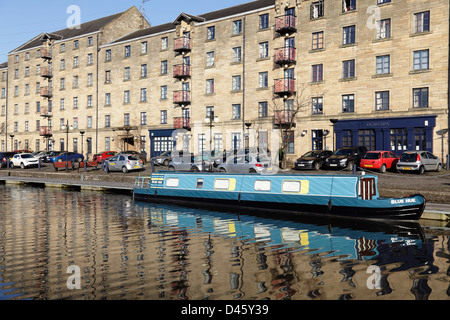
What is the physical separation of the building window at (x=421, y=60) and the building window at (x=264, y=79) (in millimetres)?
13695

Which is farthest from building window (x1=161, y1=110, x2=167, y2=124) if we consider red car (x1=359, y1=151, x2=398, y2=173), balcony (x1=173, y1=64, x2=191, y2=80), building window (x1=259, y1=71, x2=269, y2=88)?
red car (x1=359, y1=151, x2=398, y2=173)

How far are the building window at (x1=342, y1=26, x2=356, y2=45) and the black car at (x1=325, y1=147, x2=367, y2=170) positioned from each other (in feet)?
35.8

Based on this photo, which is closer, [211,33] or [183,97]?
[211,33]

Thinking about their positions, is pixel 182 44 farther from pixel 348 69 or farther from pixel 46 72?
pixel 46 72

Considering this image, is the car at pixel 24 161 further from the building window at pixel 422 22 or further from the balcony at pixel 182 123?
the building window at pixel 422 22

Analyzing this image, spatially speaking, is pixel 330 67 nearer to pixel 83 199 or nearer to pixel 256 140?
pixel 256 140

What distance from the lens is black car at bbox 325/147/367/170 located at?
3198cm

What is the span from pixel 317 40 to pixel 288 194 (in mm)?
24702

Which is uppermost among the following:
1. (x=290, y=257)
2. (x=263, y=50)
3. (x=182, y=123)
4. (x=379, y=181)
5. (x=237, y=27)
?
(x=237, y=27)

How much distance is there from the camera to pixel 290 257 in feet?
41.0

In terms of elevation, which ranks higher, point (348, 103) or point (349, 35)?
point (349, 35)

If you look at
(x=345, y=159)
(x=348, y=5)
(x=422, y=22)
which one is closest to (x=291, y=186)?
(x=345, y=159)

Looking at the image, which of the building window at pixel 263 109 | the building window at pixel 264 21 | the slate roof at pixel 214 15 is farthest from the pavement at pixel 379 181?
the slate roof at pixel 214 15

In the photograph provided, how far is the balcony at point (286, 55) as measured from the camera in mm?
42000
